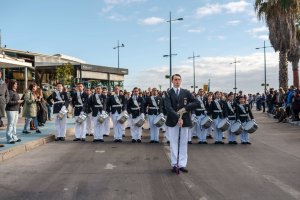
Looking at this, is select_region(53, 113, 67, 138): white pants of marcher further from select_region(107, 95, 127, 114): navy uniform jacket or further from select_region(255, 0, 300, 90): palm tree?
select_region(255, 0, 300, 90): palm tree

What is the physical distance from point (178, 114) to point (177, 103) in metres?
0.35

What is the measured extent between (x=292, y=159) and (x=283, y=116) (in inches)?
562

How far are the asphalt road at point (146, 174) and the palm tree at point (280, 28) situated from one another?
820 inches

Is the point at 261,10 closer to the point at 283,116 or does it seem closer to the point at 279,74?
the point at 279,74

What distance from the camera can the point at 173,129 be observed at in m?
8.59

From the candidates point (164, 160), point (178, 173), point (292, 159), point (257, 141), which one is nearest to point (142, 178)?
point (178, 173)

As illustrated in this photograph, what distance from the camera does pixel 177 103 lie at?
864 centimetres

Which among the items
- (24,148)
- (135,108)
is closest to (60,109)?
(135,108)

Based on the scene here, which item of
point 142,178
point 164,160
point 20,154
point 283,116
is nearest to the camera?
point 142,178

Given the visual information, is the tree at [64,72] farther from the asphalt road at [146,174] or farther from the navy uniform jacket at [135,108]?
the asphalt road at [146,174]

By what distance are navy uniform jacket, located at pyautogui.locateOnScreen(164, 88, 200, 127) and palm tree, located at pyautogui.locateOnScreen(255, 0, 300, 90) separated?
79.6 ft

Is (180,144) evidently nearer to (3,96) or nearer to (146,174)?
(146,174)

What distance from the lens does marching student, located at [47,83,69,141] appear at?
1410 centimetres

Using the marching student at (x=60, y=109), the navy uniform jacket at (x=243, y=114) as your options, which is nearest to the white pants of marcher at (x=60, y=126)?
the marching student at (x=60, y=109)
